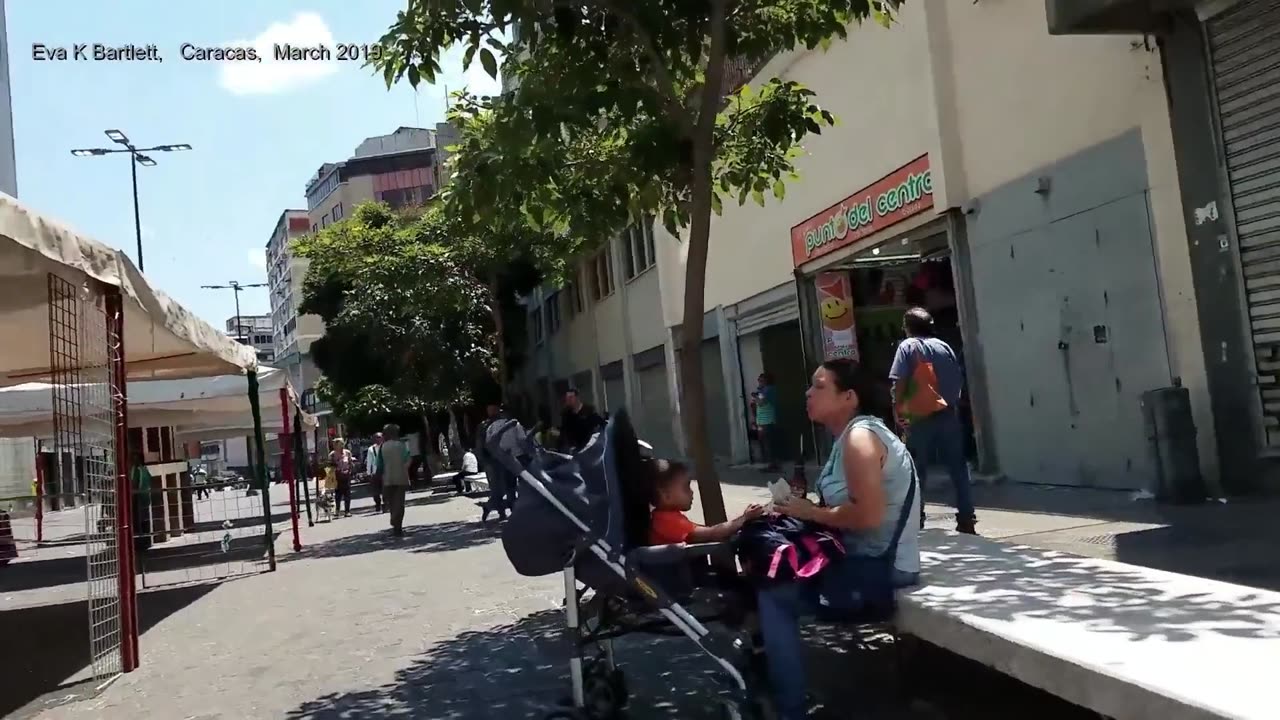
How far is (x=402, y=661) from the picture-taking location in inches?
266

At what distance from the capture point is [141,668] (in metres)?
7.43

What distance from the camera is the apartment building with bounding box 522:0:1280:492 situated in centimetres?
864

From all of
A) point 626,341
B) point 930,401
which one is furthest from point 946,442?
point 626,341

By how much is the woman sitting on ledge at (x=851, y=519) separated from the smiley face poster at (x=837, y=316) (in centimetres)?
1187

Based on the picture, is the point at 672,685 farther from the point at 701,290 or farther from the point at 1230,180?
the point at 1230,180

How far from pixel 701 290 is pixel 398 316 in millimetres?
24142

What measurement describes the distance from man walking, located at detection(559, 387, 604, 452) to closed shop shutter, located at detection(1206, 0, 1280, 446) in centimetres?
625

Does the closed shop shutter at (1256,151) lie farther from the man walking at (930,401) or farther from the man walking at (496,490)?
the man walking at (496,490)

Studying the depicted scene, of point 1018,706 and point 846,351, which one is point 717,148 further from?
point 846,351

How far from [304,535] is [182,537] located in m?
3.35

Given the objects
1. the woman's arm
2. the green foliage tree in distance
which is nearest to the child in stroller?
the green foliage tree in distance

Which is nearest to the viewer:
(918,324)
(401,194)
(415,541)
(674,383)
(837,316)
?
(918,324)

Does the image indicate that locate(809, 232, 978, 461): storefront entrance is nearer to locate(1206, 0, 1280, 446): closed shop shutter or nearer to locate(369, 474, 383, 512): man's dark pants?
locate(1206, 0, 1280, 446): closed shop shutter

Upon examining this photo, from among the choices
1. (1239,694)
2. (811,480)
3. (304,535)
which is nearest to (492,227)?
(1239,694)
